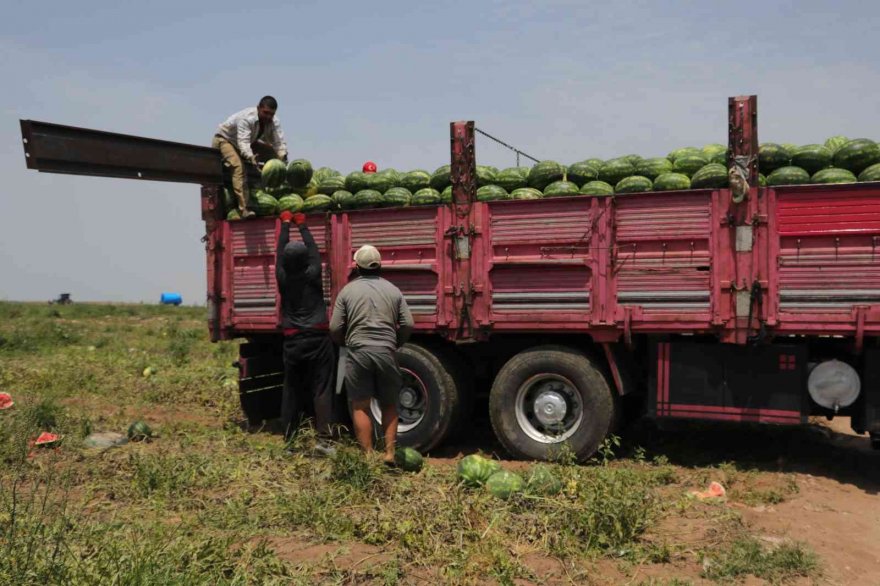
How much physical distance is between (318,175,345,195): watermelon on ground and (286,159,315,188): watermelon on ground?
197mm

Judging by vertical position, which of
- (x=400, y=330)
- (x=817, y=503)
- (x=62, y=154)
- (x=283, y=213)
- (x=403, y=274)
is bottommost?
(x=817, y=503)

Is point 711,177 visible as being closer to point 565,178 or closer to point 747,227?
point 747,227

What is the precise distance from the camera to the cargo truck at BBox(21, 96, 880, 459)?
646cm

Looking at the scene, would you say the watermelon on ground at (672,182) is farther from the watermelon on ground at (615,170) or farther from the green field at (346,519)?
the green field at (346,519)

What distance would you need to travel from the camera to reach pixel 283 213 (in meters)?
8.11

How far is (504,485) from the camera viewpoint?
5.71 meters

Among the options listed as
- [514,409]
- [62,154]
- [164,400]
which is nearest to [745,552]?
[514,409]

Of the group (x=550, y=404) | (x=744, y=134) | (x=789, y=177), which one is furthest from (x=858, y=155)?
(x=550, y=404)

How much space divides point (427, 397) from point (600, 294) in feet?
6.71

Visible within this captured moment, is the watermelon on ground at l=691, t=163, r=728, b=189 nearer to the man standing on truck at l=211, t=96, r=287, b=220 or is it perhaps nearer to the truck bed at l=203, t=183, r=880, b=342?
the truck bed at l=203, t=183, r=880, b=342

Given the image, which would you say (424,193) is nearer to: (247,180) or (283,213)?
(283,213)

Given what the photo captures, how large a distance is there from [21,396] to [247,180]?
463 cm

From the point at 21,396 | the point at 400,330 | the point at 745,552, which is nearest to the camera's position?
the point at 745,552

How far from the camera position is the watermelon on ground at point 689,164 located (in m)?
7.16
